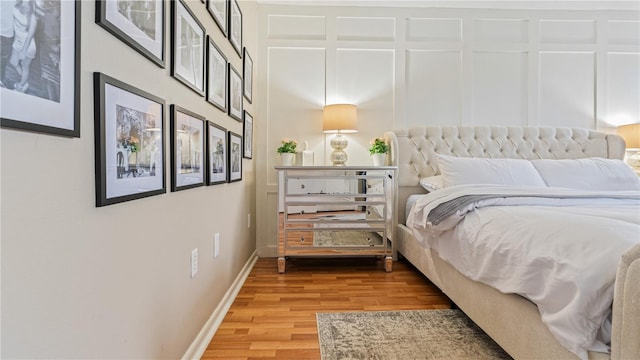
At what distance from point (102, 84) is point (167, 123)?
0.39 meters

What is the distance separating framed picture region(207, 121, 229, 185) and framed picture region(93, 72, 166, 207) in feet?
1.65

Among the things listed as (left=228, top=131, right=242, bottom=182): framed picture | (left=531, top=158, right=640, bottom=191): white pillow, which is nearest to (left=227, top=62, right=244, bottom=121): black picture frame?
(left=228, top=131, right=242, bottom=182): framed picture

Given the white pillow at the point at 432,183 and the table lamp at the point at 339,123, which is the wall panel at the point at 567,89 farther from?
the table lamp at the point at 339,123

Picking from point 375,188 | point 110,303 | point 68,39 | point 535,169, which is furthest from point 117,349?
point 535,169

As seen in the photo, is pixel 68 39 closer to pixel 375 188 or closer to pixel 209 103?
pixel 209 103

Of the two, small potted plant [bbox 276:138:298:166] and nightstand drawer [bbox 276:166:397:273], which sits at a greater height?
small potted plant [bbox 276:138:298:166]

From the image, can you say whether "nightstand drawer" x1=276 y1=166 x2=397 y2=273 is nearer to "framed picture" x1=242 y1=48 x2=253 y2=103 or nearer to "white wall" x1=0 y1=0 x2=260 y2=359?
"framed picture" x1=242 y1=48 x2=253 y2=103

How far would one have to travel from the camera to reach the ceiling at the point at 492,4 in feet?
10.1

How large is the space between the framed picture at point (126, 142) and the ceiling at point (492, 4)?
2527mm

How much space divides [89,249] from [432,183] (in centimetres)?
253

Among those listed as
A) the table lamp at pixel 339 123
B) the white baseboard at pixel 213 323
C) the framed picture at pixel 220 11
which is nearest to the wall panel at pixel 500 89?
the table lamp at pixel 339 123

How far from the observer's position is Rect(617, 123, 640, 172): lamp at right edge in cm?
299

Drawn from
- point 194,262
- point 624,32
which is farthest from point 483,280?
point 624,32

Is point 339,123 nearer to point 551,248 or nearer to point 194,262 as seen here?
point 194,262
